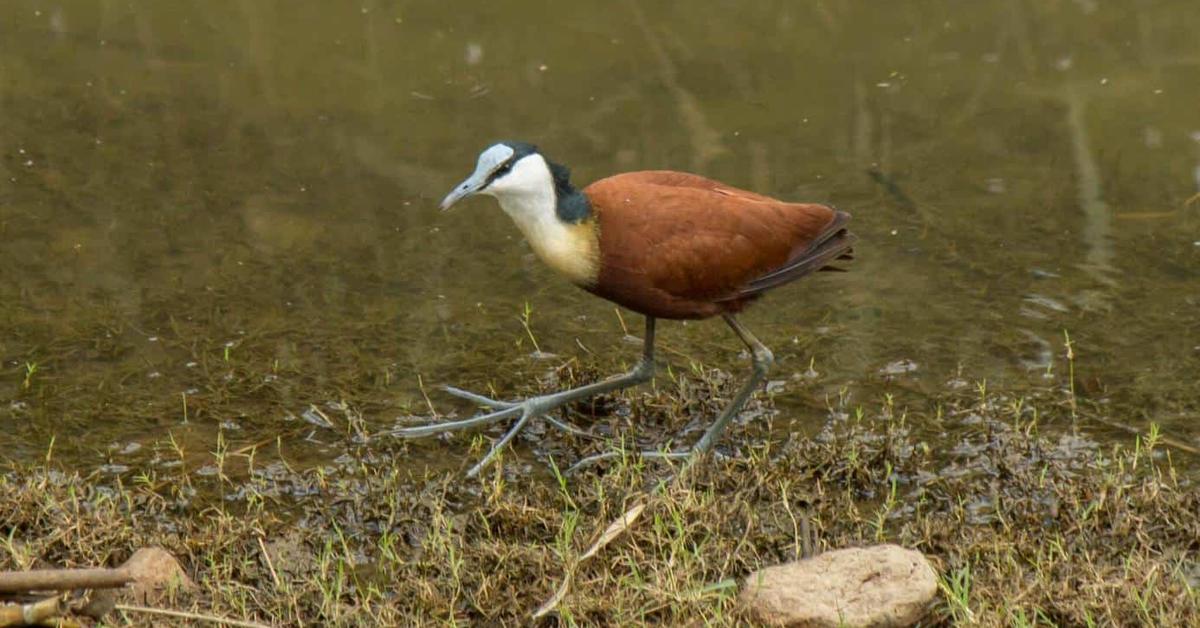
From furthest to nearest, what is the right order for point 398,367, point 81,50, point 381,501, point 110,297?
point 81,50
point 110,297
point 398,367
point 381,501

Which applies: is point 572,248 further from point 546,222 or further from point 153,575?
point 153,575

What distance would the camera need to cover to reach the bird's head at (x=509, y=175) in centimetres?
433

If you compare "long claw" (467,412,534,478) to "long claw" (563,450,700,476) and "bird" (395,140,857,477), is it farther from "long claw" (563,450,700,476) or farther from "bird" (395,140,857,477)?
"long claw" (563,450,700,476)

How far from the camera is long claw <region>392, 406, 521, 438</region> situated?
481cm

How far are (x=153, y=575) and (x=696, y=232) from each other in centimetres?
173

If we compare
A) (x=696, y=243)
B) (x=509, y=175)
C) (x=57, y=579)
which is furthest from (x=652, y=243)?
(x=57, y=579)

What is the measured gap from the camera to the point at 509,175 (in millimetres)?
4363

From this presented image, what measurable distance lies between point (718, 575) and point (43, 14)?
5.30 m

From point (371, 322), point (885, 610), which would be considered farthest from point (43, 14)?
point (885, 610)

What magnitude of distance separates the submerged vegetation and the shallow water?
231mm

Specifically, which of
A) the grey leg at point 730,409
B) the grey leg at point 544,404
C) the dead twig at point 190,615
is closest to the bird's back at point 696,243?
the grey leg at point 730,409

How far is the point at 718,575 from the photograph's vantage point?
13.5 feet

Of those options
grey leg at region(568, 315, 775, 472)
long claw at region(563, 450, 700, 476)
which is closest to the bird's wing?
grey leg at region(568, 315, 775, 472)

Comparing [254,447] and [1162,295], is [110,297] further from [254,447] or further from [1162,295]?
[1162,295]
